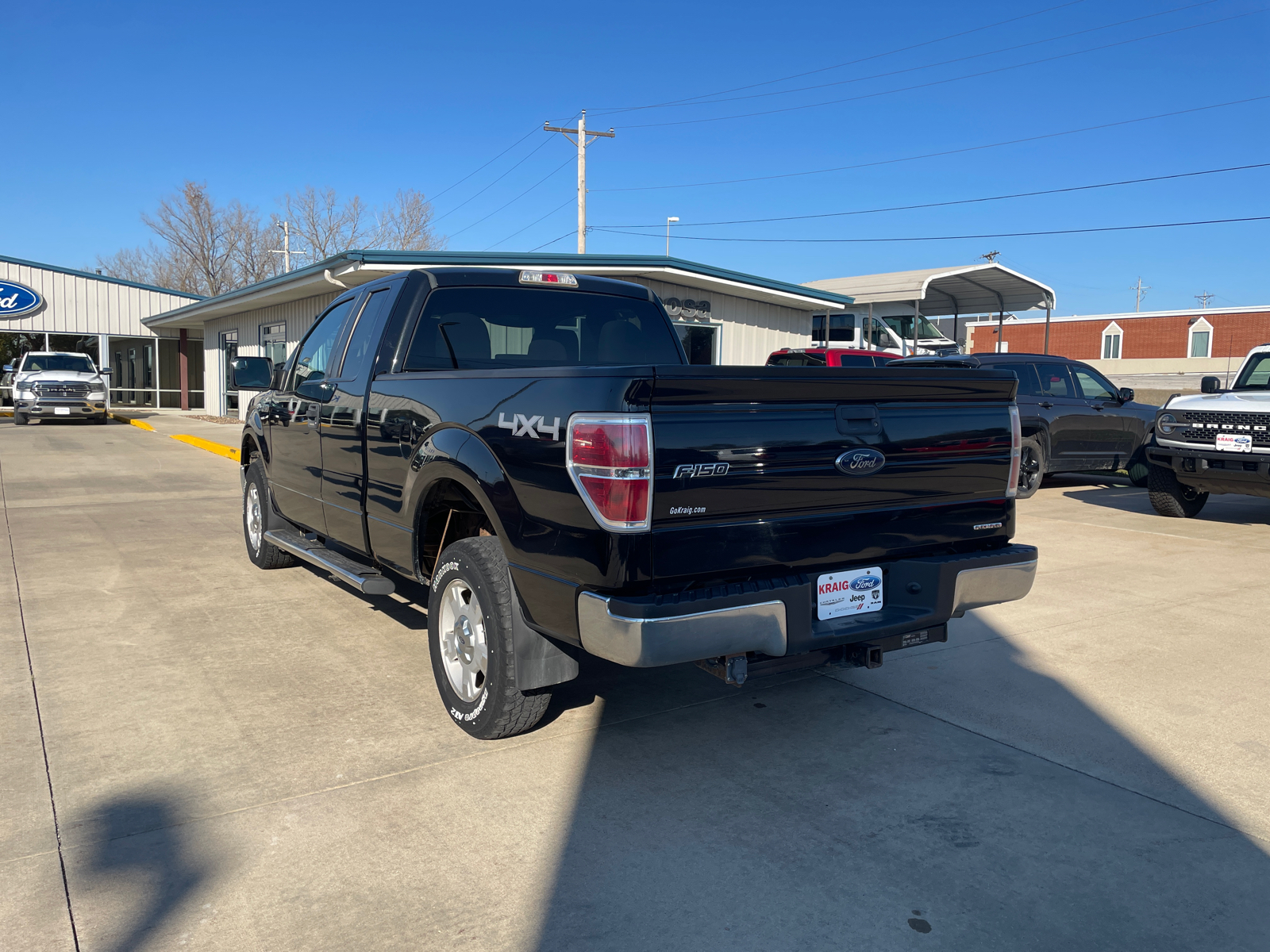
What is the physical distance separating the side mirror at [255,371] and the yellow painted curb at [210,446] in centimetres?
1096

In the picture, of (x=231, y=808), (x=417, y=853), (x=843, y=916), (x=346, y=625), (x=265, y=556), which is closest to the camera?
(x=843, y=916)

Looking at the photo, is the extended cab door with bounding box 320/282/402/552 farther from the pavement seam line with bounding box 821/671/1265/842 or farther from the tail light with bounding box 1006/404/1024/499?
the tail light with bounding box 1006/404/1024/499

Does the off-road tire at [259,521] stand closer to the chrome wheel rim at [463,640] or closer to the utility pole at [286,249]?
the chrome wheel rim at [463,640]

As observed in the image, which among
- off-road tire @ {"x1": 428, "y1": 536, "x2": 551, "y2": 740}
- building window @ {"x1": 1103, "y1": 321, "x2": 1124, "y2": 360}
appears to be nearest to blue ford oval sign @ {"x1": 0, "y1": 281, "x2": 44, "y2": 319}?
off-road tire @ {"x1": 428, "y1": 536, "x2": 551, "y2": 740}

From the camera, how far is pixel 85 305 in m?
33.3

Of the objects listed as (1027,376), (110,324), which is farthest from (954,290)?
(110,324)

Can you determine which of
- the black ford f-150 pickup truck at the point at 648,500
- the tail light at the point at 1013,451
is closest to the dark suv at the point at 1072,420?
the tail light at the point at 1013,451

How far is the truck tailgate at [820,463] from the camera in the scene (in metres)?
3.18

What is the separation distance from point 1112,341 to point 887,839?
6601 cm

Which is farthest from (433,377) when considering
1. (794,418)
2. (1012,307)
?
(1012,307)

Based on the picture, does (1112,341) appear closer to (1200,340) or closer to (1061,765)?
(1200,340)

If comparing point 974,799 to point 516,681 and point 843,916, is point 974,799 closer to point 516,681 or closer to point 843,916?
point 843,916

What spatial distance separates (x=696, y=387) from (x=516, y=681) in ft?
4.61

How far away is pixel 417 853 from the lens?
3.10m
